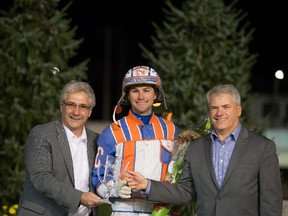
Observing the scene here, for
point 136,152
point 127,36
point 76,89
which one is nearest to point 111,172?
point 136,152

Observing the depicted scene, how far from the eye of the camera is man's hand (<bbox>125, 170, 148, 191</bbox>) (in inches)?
165

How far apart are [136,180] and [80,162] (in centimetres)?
44

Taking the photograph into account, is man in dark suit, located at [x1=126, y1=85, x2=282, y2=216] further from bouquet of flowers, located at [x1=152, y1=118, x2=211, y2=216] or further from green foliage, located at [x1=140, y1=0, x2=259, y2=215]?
green foliage, located at [x1=140, y1=0, x2=259, y2=215]

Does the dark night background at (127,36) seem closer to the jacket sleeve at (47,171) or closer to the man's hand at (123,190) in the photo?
the jacket sleeve at (47,171)

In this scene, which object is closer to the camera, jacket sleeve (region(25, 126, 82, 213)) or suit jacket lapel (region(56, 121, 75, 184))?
jacket sleeve (region(25, 126, 82, 213))

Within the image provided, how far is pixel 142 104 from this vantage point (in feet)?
14.8

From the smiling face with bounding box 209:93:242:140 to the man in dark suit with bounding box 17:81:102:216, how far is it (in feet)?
2.68

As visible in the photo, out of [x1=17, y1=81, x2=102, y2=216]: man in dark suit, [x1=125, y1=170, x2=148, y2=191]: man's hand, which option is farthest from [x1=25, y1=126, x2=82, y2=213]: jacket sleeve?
[x1=125, y1=170, x2=148, y2=191]: man's hand

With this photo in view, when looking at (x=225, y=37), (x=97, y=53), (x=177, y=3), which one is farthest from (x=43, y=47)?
(x=97, y=53)

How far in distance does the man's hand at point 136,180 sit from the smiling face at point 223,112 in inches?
21.1

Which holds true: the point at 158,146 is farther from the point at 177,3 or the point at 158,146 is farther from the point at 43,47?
the point at 177,3

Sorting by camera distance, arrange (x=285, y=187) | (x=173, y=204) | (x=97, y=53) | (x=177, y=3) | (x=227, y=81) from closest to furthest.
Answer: (x=173, y=204) → (x=285, y=187) → (x=227, y=81) → (x=177, y=3) → (x=97, y=53)

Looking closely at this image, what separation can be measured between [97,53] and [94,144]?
59.4 ft

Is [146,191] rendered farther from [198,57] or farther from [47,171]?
[198,57]
